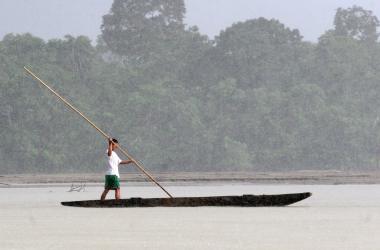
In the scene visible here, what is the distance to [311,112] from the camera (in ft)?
220

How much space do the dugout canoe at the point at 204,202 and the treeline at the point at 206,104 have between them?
141 ft

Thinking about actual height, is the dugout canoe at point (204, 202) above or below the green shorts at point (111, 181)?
below

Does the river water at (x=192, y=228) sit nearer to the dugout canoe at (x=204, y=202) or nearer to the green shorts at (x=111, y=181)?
the dugout canoe at (x=204, y=202)

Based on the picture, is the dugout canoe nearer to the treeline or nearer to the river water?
the river water

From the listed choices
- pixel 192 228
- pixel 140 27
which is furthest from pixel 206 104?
pixel 192 228

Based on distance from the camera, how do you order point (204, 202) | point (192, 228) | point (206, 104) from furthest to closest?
1. point (206, 104)
2. point (204, 202)
3. point (192, 228)

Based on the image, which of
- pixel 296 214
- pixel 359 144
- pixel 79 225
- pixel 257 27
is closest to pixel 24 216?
pixel 79 225

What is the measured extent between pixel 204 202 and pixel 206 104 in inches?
1903

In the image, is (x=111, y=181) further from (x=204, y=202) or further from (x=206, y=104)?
(x=206, y=104)

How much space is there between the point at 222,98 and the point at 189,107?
243cm

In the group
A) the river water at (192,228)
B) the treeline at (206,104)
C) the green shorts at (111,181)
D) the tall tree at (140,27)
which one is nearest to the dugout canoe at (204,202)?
the river water at (192,228)

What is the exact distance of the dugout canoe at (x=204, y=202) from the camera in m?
21.0

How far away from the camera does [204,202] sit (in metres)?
21.1

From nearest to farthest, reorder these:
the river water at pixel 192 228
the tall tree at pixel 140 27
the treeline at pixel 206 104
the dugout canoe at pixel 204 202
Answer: the river water at pixel 192 228, the dugout canoe at pixel 204 202, the treeline at pixel 206 104, the tall tree at pixel 140 27
